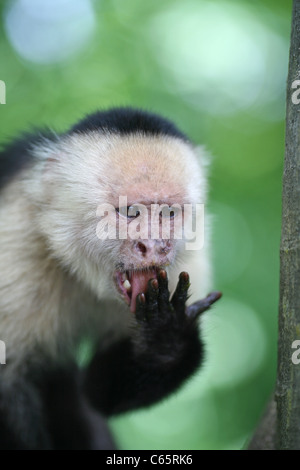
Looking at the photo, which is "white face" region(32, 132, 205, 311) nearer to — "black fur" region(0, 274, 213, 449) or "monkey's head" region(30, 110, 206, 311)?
"monkey's head" region(30, 110, 206, 311)

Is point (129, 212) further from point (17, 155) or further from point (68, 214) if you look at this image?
point (17, 155)

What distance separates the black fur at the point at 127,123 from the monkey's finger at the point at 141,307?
3.76ft

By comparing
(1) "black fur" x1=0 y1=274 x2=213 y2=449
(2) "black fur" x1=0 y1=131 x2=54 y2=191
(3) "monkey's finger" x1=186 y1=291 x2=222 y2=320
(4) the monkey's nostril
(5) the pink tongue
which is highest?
(2) "black fur" x1=0 y1=131 x2=54 y2=191

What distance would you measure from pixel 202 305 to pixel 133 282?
477 millimetres

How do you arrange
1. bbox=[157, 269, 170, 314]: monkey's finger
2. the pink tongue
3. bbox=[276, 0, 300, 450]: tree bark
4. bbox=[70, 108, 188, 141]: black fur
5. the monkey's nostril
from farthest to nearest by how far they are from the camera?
bbox=[70, 108, 188, 141]: black fur, the pink tongue, the monkey's nostril, bbox=[157, 269, 170, 314]: monkey's finger, bbox=[276, 0, 300, 450]: tree bark

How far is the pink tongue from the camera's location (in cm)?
341

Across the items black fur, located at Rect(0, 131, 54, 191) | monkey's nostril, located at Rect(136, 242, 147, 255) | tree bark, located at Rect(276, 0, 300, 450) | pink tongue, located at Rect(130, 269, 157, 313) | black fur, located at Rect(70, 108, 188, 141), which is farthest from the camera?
black fur, located at Rect(0, 131, 54, 191)

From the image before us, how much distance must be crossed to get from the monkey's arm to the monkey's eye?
1.58 ft

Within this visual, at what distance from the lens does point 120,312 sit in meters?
4.30

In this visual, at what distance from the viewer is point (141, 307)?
3.39 meters

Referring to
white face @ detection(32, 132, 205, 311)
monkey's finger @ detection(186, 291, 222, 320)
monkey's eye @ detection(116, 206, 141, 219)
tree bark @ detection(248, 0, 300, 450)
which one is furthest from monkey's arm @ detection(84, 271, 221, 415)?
tree bark @ detection(248, 0, 300, 450)

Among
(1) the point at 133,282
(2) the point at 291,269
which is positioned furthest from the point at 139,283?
(2) the point at 291,269
